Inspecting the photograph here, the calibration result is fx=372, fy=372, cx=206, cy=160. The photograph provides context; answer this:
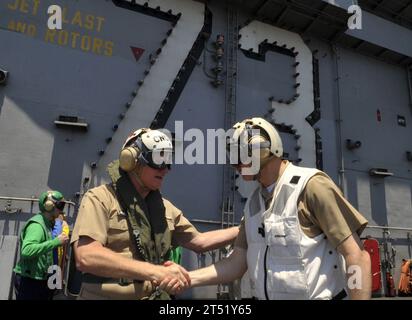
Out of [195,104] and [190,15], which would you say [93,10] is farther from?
[195,104]

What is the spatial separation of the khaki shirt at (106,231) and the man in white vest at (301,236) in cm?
64

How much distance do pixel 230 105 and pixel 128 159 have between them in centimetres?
537

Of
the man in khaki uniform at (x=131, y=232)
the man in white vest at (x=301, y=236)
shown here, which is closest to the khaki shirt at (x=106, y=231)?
the man in khaki uniform at (x=131, y=232)

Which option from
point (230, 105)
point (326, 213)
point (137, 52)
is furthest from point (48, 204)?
point (230, 105)

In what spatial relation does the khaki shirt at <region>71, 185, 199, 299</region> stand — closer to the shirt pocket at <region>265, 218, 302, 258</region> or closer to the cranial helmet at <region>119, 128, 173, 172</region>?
the cranial helmet at <region>119, 128, 173, 172</region>

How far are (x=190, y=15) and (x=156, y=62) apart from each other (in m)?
1.32

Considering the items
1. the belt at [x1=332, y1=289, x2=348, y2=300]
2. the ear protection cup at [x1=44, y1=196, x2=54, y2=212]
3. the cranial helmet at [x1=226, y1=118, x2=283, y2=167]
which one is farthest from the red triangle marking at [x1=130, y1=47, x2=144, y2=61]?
the belt at [x1=332, y1=289, x2=348, y2=300]

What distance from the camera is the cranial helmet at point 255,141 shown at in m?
1.92

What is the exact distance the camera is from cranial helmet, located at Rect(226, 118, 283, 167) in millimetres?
1920

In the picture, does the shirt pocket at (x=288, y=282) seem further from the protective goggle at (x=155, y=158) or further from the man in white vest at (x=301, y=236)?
the protective goggle at (x=155, y=158)

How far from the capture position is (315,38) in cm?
899

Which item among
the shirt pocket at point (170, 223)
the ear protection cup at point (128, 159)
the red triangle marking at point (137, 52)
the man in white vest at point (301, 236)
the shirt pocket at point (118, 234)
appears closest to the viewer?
the man in white vest at point (301, 236)

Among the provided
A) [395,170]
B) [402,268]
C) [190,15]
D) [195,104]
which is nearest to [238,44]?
[190,15]

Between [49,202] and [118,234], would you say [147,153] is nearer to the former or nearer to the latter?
[118,234]
